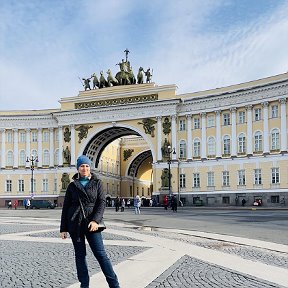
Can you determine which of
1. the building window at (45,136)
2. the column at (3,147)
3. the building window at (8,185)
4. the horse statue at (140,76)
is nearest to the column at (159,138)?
the horse statue at (140,76)

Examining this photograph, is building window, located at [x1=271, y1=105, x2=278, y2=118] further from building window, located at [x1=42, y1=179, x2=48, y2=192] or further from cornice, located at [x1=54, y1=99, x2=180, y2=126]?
building window, located at [x1=42, y1=179, x2=48, y2=192]

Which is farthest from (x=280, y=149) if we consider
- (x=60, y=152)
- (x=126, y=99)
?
(x=60, y=152)

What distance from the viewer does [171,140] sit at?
5891 cm

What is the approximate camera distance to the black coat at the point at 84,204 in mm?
6352

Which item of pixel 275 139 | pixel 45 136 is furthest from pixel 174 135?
pixel 45 136

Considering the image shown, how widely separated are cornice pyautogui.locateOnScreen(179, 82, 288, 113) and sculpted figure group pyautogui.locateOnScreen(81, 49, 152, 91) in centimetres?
835

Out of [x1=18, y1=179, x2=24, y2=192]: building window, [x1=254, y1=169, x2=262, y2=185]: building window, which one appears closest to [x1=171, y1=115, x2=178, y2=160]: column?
[x1=254, y1=169, x2=262, y2=185]: building window

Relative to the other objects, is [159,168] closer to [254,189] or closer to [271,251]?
[254,189]

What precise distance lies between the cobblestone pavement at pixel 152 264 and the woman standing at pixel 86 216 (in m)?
1.11

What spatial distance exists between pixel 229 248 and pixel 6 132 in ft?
200

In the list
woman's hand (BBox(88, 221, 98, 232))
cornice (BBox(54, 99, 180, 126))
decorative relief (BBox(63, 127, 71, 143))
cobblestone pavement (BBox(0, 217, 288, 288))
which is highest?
cornice (BBox(54, 99, 180, 126))

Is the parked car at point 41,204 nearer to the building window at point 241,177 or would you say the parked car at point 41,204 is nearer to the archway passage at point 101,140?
the archway passage at point 101,140

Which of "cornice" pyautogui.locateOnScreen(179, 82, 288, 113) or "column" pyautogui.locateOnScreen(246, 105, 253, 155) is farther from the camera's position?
"column" pyautogui.locateOnScreen(246, 105, 253, 155)

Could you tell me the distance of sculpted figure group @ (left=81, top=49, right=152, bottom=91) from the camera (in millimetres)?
63812
